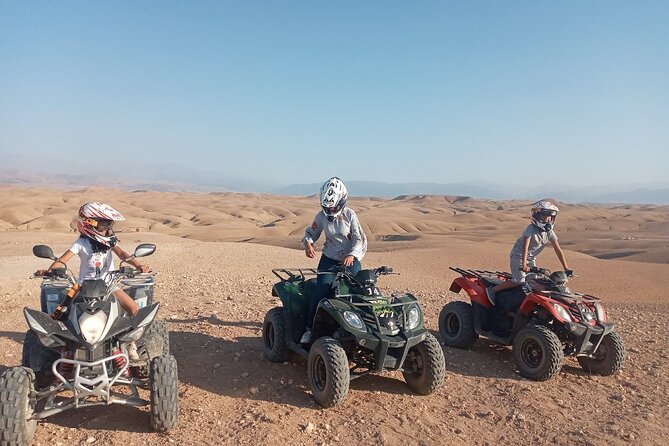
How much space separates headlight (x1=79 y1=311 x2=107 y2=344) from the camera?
378cm

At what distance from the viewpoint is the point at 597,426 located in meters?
4.63

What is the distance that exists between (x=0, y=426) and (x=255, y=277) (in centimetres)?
877

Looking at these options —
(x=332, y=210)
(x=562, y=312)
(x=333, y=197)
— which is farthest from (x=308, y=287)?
(x=562, y=312)

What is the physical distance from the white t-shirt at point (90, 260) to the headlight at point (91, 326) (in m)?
1.08

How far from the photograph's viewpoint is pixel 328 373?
180 inches

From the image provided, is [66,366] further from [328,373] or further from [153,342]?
[328,373]

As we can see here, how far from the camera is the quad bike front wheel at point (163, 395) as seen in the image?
3930mm

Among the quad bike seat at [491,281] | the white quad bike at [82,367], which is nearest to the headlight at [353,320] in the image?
the white quad bike at [82,367]

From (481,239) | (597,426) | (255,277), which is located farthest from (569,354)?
(481,239)

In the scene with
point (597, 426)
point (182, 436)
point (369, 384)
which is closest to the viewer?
point (182, 436)

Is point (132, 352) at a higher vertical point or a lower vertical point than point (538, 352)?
higher

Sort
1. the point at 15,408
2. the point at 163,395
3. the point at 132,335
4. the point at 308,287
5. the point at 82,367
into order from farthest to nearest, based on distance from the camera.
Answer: the point at 308,287 → the point at 132,335 → the point at 163,395 → the point at 82,367 → the point at 15,408

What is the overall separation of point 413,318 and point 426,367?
0.50m

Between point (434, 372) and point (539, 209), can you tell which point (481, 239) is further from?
point (434, 372)
